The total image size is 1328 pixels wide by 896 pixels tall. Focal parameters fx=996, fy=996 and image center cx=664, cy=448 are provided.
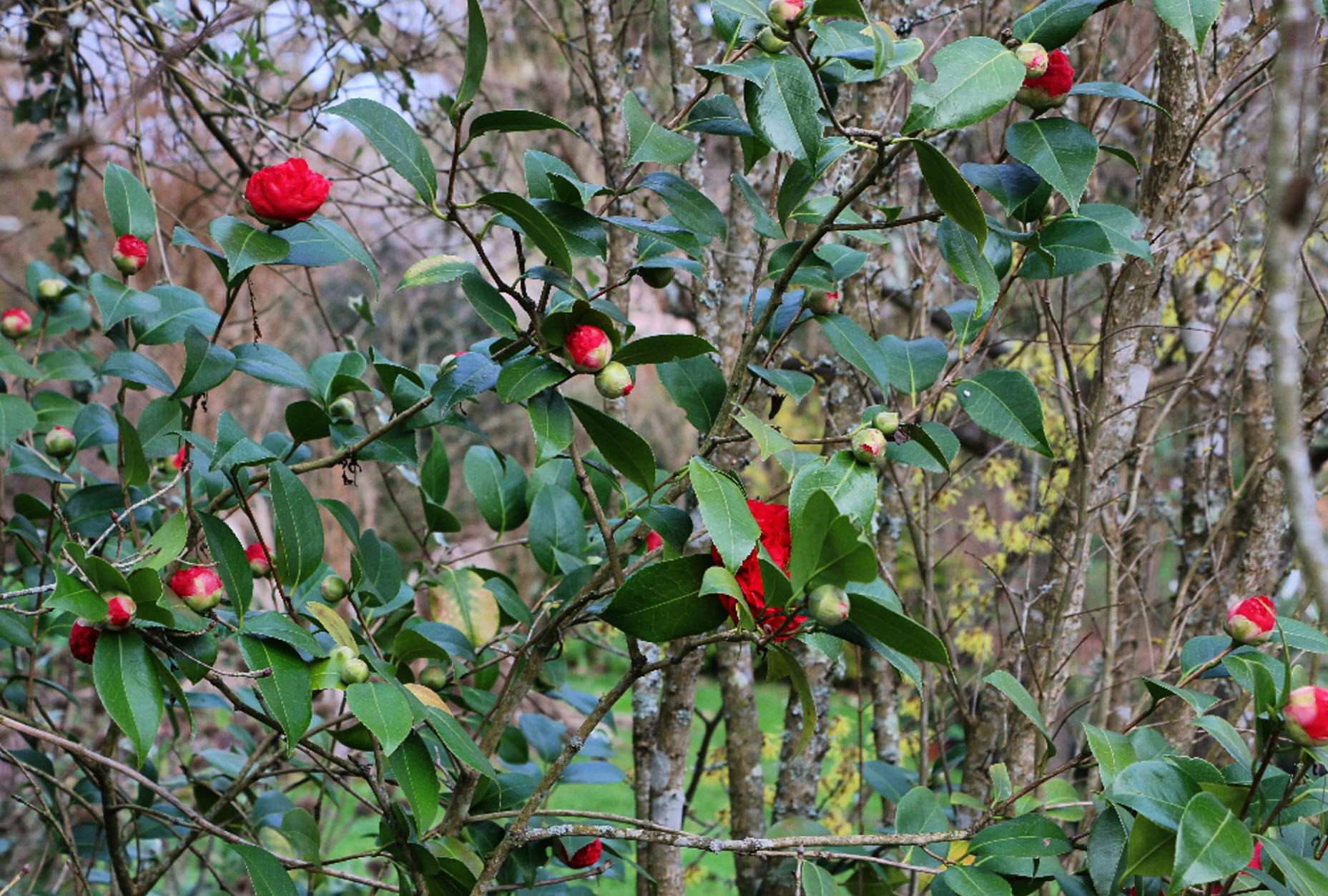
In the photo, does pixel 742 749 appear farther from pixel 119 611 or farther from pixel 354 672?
pixel 119 611

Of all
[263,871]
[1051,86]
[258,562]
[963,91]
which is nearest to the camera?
[963,91]

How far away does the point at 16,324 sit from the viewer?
1.30 meters

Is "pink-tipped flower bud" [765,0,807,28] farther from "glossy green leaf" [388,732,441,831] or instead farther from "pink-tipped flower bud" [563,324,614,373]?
"glossy green leaf" [388,732,441,831]

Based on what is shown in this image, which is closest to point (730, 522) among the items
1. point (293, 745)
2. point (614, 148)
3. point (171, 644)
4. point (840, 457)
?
point (840, 457)

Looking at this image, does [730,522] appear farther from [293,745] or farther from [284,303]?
[284,303]

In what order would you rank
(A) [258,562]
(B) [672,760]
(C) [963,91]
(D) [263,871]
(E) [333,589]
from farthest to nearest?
(B) [672,760] < (A) [258,562] < (E) [333,589] < (D) [263,871] < (C) [963,91]

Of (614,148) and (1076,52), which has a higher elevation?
(1076,52)

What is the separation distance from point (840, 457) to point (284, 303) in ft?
13.1

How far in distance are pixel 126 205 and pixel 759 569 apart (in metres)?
0.84

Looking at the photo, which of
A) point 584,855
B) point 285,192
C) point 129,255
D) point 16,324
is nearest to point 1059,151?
point 285,192

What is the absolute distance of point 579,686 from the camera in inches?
202

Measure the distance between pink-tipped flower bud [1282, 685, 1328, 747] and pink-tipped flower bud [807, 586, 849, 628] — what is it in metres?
0.31

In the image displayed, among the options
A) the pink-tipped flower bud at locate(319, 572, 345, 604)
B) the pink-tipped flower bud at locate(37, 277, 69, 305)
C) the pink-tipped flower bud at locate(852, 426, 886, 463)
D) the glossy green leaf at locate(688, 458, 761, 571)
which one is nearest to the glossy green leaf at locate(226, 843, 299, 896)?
the pink-tipped flower bud at locate(319, 572, 345, 604)

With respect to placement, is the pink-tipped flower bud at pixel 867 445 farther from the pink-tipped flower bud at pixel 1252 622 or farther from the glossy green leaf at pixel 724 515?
the pink-tipped flower bud at pixel 1252 622
